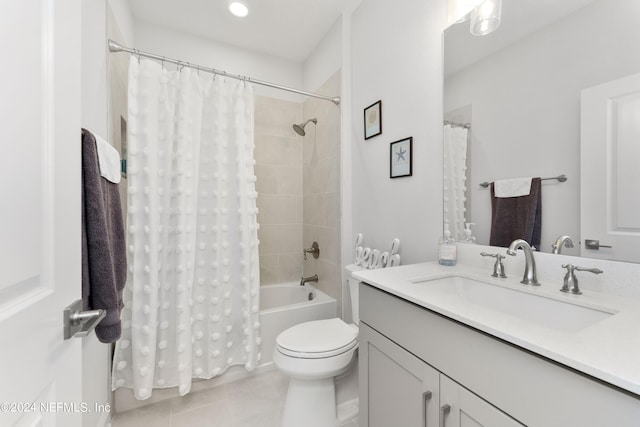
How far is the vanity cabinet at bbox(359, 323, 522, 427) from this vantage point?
2.19ft

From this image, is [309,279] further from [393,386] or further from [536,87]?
[536,87]

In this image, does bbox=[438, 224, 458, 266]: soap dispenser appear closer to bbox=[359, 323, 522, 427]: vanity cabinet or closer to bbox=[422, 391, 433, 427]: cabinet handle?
bbox=[359, 323, 522, 427]: vanity cabinet

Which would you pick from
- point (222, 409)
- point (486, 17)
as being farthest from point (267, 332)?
point (486, 17)

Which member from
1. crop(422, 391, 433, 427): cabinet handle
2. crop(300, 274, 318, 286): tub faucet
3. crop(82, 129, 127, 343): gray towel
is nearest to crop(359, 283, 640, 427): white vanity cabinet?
crop(422, 391, 433, 427): cabinet handle

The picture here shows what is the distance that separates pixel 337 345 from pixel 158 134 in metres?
1.54

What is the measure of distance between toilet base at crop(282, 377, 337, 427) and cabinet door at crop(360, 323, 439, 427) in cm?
32

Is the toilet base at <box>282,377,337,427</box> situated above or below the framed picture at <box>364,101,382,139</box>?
below

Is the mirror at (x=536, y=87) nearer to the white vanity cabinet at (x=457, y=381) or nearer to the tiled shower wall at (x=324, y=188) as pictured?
the white vanity cabinet at (x=457, y=381)

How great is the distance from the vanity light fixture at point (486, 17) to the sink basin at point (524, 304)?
1.09 metres

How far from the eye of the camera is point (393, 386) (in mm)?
924

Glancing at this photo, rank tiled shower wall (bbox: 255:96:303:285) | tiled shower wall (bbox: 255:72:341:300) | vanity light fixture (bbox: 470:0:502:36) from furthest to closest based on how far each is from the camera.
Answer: tiled shower wall (bbox: 255:96:303:285) → tiled shower wall (bbox: 255:72:341:300) → vanity light fixture (bbox: 470:0:502:36)

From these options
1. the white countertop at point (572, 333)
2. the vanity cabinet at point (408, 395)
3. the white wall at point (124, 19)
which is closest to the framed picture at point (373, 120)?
the white countertop at point (572, 333)

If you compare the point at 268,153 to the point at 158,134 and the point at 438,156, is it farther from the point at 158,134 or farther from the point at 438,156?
the point at 438,156

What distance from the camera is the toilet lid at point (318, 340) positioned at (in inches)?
51.4
